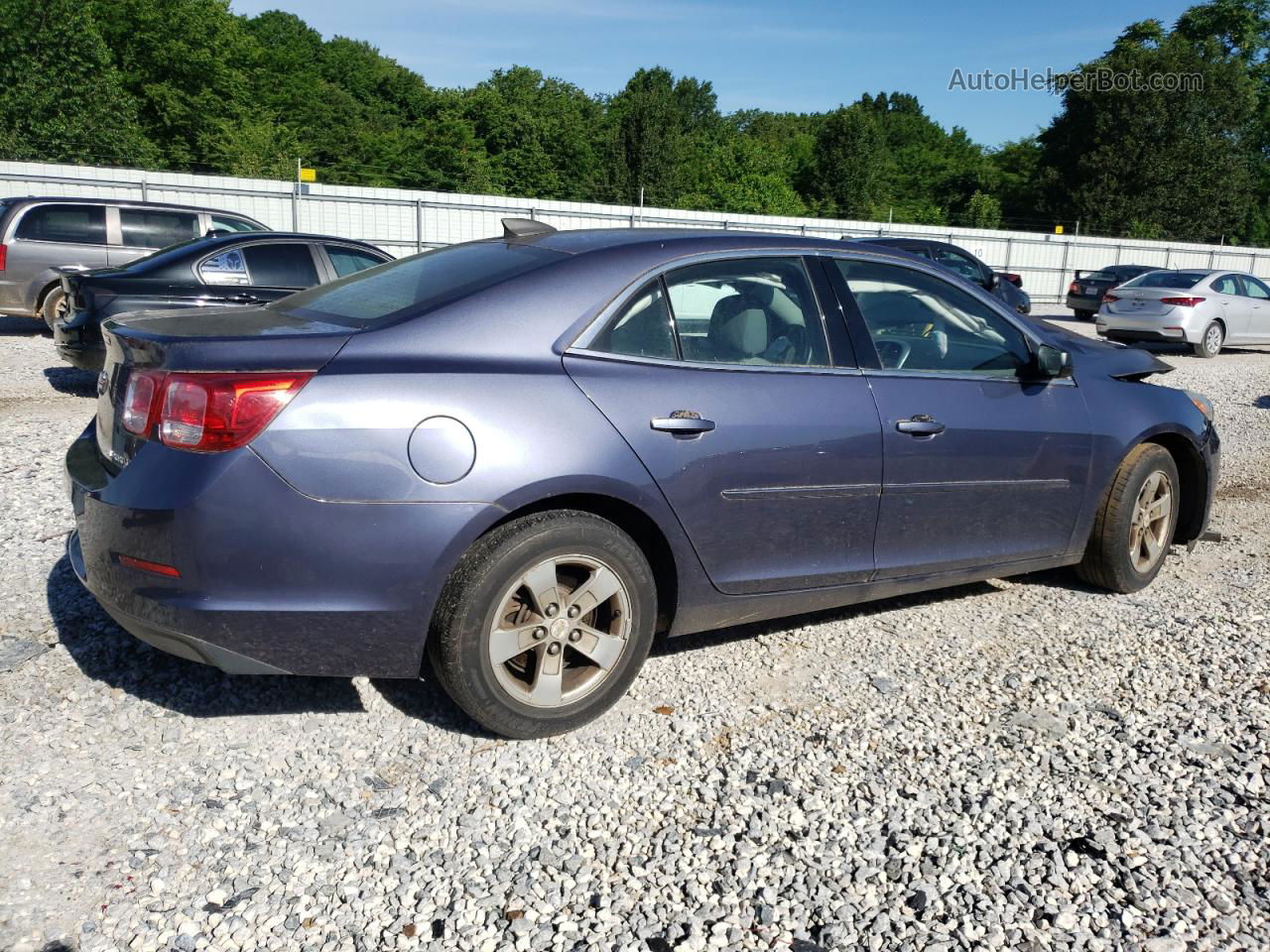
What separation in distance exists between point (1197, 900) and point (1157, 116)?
236ft

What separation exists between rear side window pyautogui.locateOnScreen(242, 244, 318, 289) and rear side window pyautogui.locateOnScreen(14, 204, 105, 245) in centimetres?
454

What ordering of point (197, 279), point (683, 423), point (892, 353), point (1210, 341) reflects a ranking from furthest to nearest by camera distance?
point (1210, 341), point (197, 279), point (892, 353), point (683, 423)

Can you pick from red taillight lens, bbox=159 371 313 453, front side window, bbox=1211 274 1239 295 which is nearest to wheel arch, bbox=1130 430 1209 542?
red taillight lens, bbox=159 371 313 453

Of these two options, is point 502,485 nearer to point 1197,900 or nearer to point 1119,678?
point 1197,900

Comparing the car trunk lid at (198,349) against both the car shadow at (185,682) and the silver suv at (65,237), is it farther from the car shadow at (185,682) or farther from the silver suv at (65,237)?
the silver suv at (65,237)

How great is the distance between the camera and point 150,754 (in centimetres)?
324

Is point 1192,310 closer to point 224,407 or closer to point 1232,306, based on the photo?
point 1232,306

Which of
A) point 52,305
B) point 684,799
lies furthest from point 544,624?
point 52,305

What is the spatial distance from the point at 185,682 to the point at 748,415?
2127 mm

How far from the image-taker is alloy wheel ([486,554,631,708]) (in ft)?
10.7

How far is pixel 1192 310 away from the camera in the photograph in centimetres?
1739

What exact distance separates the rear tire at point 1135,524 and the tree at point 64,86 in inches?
1640

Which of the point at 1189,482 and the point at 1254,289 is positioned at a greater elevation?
the point at 1254,289

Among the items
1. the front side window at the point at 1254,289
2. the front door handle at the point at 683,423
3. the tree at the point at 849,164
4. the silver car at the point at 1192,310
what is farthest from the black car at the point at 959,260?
the tree at the point at 849,164
